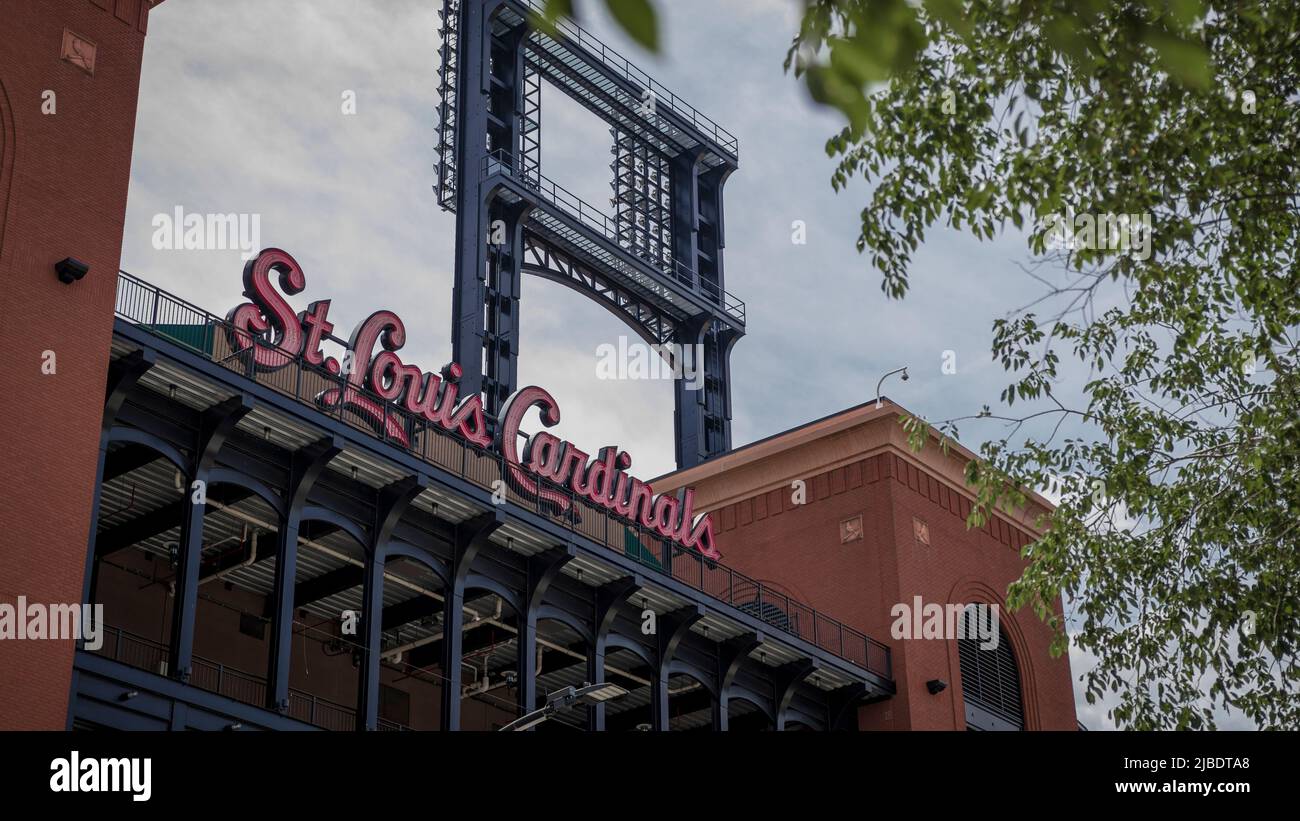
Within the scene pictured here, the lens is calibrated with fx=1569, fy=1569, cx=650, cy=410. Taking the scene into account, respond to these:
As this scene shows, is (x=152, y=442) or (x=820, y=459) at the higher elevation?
(x=820, y=459)

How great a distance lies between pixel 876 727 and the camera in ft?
142

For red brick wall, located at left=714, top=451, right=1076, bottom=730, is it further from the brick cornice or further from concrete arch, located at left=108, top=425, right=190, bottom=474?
concrete arch, located at left=108, top=425, right=190, bottom=474

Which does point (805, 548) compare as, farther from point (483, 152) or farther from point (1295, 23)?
point (1295, 23)

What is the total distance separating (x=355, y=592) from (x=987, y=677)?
21.1 metres

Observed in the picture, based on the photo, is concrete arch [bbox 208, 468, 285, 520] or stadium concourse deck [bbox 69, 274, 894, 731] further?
concrete arch [bbox 208, 468, 285, 520]

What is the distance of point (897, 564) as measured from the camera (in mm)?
45375

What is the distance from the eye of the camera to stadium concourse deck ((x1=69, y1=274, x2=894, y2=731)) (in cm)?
2709

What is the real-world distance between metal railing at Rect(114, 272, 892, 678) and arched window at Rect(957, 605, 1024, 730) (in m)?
4.20

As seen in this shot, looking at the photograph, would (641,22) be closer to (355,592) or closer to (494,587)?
(494,587)

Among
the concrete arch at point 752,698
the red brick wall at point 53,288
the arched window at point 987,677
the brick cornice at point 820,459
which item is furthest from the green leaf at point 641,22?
the arched window at point 987,677

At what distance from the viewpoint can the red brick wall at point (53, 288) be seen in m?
23.8

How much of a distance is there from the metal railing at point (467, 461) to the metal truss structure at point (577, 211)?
29.9 ft

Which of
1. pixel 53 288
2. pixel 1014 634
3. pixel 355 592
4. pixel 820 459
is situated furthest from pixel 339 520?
pixel 1014 634

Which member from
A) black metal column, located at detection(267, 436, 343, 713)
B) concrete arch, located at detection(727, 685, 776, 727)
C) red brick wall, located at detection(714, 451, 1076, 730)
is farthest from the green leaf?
red brick wall, located at detection(714, 451, 1076, 730)
